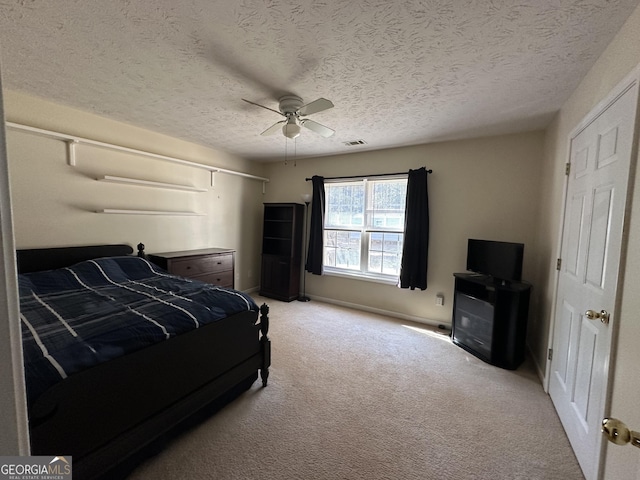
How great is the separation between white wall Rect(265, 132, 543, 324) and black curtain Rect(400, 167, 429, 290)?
0.41ft

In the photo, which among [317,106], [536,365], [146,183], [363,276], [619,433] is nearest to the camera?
[619,433]

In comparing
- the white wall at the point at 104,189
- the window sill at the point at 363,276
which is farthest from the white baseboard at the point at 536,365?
the white wall at the point at 104,189

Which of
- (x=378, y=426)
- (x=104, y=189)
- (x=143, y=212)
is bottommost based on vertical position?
(x=378, y=426)

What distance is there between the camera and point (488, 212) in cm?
327

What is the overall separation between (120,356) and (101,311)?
0.62 meters

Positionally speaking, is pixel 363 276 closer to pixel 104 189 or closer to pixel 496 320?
pixel 496 320

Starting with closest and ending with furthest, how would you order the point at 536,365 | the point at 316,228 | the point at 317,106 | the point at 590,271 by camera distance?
the point at 590,271
the point at 317,106
the point at 536,365
the point at 316,228

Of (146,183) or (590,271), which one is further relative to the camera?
(146,183)

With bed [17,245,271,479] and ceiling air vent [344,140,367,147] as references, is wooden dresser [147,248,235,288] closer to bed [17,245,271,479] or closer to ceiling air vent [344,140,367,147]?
bed [17,245,271,479]

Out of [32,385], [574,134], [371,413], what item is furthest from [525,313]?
[32,385]

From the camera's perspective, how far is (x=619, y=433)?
0.69 meters

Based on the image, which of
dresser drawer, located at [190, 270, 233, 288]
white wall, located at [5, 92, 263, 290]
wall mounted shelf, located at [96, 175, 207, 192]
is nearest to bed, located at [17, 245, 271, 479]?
white wall, located at [5, 92, 263, 290]

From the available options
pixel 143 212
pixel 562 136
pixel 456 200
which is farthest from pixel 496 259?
pixel 143 212

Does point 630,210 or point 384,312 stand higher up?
point 630,210
